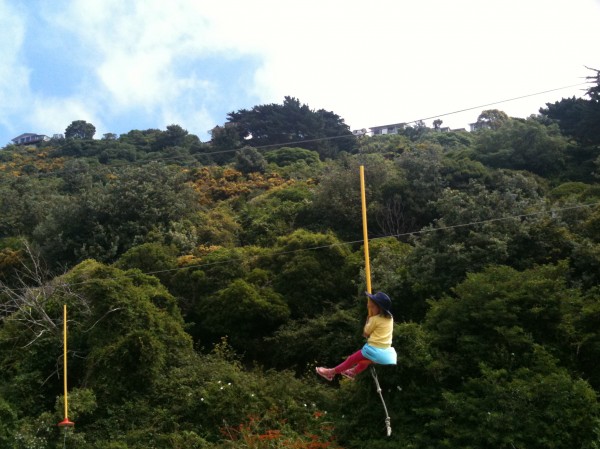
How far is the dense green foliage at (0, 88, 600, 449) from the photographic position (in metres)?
13.1

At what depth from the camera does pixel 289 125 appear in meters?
49.1

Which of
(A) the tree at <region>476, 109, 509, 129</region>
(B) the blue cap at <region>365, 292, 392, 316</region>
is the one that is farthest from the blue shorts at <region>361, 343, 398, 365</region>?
(A) the tree at <region>476, 109, 509, 129</region>

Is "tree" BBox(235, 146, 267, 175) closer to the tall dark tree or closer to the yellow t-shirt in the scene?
the tall dark tree

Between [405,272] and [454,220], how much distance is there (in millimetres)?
2234

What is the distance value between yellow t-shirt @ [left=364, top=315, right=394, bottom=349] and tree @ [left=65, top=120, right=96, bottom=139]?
5558 cm

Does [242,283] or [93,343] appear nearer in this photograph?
[93,343]

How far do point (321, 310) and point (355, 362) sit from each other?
11.9 meters

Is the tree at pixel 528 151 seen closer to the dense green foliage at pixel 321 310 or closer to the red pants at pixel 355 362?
the dense green foliage at pixel 321 310

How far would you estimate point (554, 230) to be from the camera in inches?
675

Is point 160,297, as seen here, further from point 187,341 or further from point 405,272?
point 405,272

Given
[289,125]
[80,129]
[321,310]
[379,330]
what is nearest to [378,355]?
[379,330]

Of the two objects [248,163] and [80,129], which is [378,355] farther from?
[80,129]

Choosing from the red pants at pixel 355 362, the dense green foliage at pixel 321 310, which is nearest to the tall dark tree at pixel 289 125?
the dense green foliage at pixel 321 310

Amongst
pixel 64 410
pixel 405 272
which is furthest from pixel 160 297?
pixel 405 272
